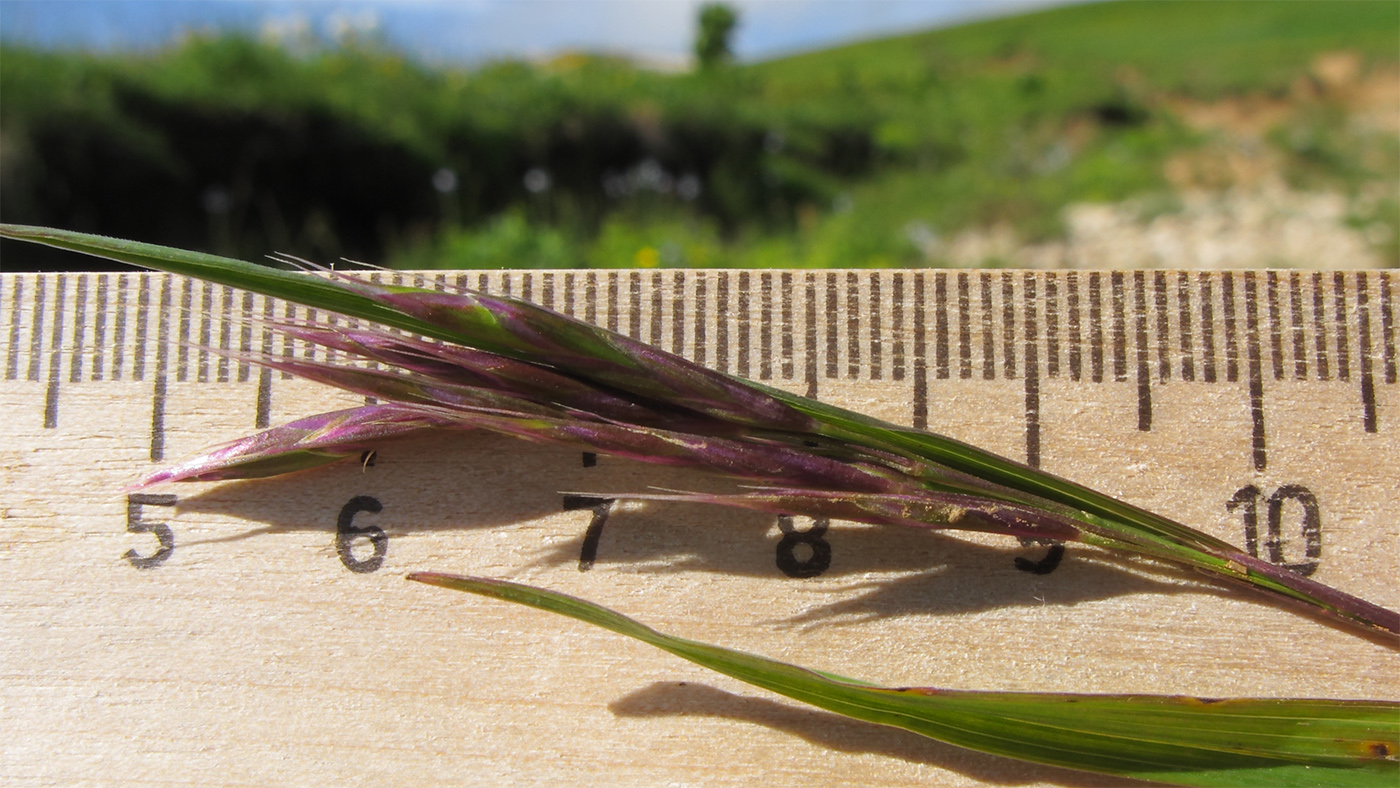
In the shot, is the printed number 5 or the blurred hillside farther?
the blurred hillside

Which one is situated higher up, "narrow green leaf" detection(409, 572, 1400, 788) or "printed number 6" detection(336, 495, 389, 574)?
"printed number 6" detection(336, 495, 389, 574)

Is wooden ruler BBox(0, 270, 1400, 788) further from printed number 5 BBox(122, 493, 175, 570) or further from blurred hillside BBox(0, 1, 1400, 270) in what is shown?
blurred hillside BBox(0, 1, 1400, 270)

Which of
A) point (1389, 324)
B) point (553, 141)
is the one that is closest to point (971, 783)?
point (1389, 324)

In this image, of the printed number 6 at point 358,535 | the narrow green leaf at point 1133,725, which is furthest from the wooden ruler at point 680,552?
the narrow green leaf at point 1133,725

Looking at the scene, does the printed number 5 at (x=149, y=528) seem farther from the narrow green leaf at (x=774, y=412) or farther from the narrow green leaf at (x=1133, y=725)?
the narrow green leaf at (x=1133, y=725)

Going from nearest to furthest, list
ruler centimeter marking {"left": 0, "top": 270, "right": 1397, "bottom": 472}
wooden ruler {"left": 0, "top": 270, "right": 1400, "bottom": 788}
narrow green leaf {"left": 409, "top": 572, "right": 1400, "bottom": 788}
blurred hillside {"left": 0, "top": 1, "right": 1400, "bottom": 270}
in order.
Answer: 1. narrow green leaf {"left": 409, "top": 572, "right": 1400, "bottom": 788}
2. wooden ruler {"left": 0, "top": 270, "right": 1400, "bottom": 788}
3. ruler centimeter marking {"left": 0, "top": 270, "right": 1397, "bottom": 472}
4. blurred hillside {"left": 0, "top": 1, "right": 1400, "bottom": 270}

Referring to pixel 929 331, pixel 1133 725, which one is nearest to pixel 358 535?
pixel 929 331

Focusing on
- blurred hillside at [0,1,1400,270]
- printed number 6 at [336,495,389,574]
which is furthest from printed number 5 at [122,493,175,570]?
blurred hillside at [0,1,1400,270]
